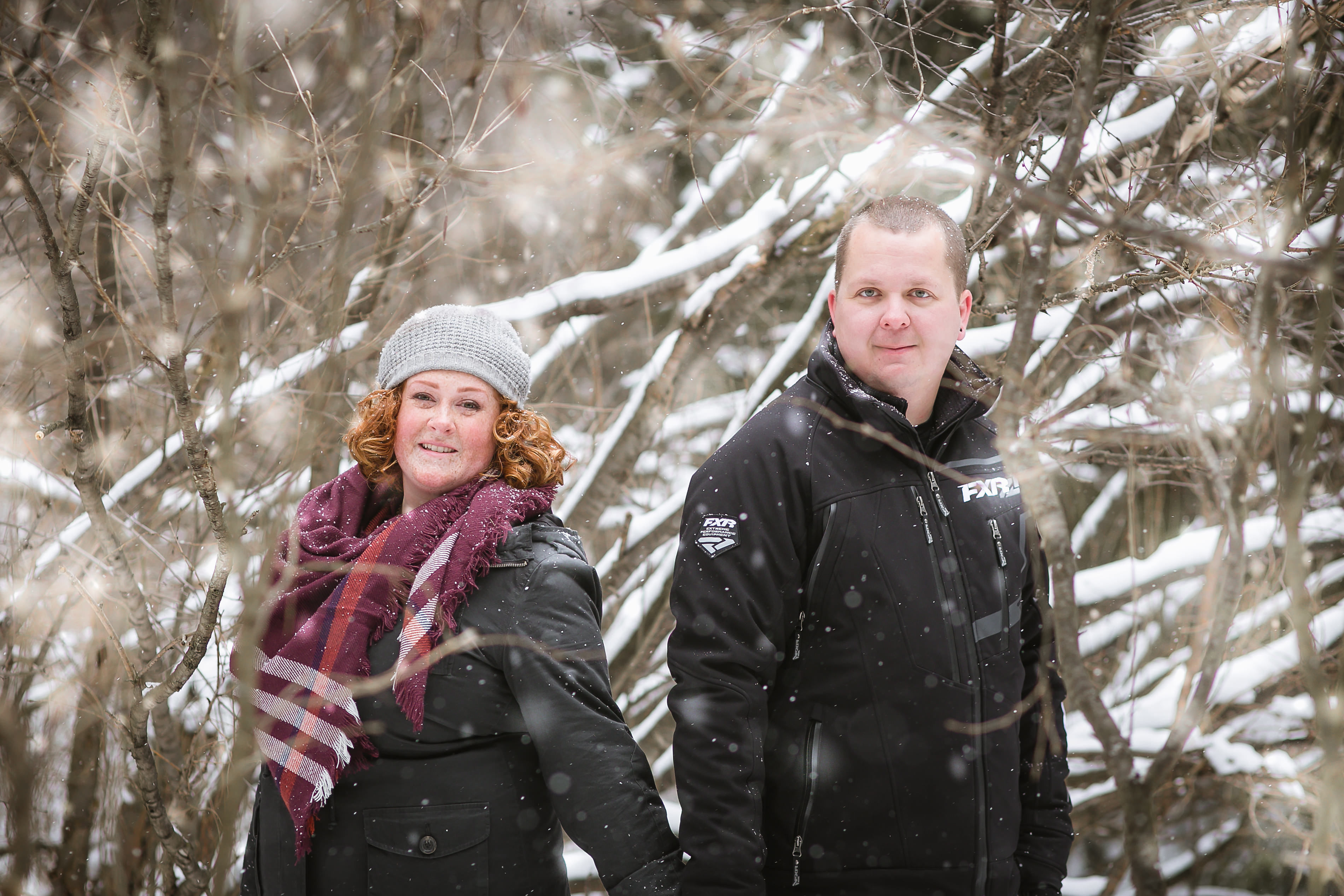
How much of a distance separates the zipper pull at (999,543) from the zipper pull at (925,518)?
148mm

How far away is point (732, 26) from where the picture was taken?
278cm

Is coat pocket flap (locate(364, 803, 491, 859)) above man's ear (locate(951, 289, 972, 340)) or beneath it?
beneath

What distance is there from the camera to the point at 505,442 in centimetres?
195

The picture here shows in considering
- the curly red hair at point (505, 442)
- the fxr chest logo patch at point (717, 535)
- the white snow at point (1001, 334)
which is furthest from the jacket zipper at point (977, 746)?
the white snow at point (1001, 334)

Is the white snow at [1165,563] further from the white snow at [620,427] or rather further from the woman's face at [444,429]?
the woman's face at [444,429]

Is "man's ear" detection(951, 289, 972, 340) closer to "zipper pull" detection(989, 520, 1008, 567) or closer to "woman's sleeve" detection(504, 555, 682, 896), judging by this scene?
"zipper pull" detection(989, 520, 1008, 567)

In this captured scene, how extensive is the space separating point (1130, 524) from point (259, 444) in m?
3.03

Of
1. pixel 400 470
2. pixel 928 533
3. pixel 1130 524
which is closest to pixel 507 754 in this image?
pixel 400 470

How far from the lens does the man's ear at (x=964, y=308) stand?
1.77 m

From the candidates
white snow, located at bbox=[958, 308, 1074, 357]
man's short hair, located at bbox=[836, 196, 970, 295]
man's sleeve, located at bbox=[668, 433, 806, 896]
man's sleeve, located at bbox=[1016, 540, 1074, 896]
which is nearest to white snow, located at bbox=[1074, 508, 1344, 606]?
white snow, located at bbox=[958, 308, 1074, 357]

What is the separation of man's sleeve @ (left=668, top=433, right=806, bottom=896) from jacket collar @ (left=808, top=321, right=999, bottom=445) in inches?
7.0

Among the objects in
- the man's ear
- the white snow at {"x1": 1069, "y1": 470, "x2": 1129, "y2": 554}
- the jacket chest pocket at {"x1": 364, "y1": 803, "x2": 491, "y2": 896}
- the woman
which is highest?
the white snow at {"x1": 1069, "y1": 470, "x2": 1129, "y2": 554}

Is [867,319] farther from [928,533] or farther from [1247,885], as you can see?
[1247,885]

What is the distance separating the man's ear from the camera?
1.77 meters
